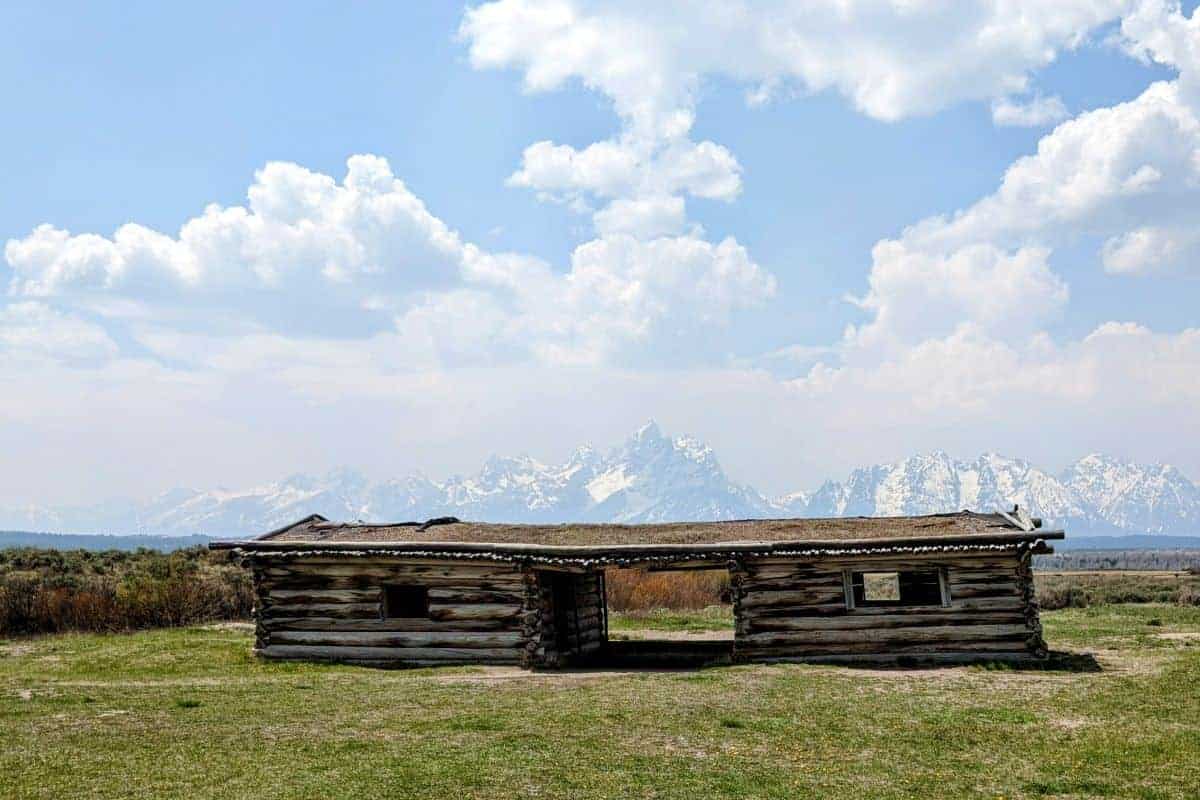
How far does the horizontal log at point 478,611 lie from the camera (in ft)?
74.2

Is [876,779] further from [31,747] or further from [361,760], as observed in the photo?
[31,747]

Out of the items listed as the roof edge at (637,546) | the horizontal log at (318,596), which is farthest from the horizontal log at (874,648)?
the horizontal log at (318,596)

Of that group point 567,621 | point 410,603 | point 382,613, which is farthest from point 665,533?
point 410,603

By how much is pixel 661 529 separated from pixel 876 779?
14.4 m

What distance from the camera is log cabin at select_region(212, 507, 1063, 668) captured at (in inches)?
843

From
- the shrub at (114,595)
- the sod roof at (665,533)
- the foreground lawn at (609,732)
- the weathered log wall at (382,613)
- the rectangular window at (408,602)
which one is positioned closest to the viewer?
the foreground lawn at (609,732)

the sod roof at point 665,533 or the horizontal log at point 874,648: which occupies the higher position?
the sod roof at point 665,533

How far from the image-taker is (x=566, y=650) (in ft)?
78.7

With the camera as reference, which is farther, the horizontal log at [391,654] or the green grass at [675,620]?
the green grass at [675,620]

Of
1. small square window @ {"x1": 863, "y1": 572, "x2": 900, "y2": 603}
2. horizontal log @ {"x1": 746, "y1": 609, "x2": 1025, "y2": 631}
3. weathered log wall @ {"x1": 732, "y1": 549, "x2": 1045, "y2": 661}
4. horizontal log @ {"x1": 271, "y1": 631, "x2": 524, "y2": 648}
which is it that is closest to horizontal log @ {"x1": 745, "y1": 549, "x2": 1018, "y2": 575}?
weathered log wall @ {"x1": 732, "y1": 549, "x2": 1045, "y2": 661}

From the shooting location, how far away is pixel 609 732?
1393 cm

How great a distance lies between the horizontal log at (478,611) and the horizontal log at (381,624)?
0.29 ft

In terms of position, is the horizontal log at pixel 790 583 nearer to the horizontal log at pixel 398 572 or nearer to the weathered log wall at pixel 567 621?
the weathered log wall at pixel 567 621

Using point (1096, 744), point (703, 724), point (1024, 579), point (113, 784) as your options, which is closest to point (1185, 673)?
point (1024, 579)
